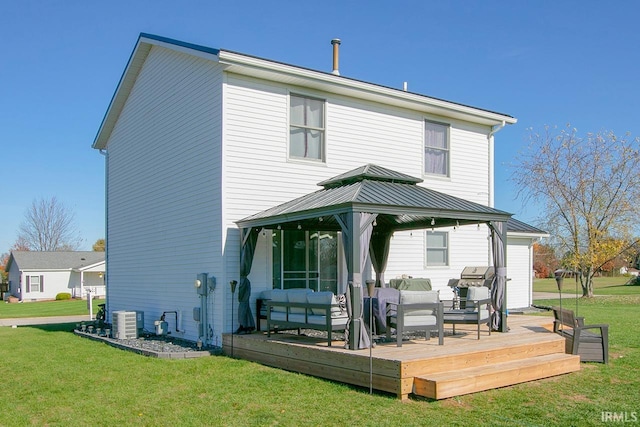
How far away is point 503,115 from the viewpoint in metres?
16.2

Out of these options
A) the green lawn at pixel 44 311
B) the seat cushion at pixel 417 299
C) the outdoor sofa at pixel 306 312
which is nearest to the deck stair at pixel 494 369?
the seat cushion at pixel 417 299

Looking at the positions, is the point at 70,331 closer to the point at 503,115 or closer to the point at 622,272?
the point at 503,115

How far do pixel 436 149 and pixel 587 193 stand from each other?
54.2 feet

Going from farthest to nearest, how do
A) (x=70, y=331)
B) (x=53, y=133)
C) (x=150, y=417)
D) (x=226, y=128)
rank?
(x=53, y=133)
(x=70, y=331)
(x=226, y=128)
(x=150, y=417)

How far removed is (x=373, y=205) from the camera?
920cm

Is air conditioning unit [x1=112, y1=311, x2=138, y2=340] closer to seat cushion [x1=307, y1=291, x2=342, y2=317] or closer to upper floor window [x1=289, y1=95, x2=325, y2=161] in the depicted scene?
upper floor window [x1=289, y1=95, x2=325, y2=161]

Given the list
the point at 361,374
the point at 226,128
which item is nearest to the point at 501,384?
the point at 361,374

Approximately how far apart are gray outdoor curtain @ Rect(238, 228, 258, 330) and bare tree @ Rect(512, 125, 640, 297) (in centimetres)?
2109

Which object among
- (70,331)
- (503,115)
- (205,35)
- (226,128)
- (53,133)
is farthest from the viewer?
(53,133)

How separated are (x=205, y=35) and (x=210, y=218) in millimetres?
4420

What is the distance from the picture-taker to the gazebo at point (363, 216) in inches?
354

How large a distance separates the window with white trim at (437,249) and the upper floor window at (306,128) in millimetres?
3996

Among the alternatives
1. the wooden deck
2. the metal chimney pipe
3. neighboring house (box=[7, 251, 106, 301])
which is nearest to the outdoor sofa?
the wooden deck

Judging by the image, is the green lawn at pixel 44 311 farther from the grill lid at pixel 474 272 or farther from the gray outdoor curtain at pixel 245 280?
the grill lid at pixel 474 272
